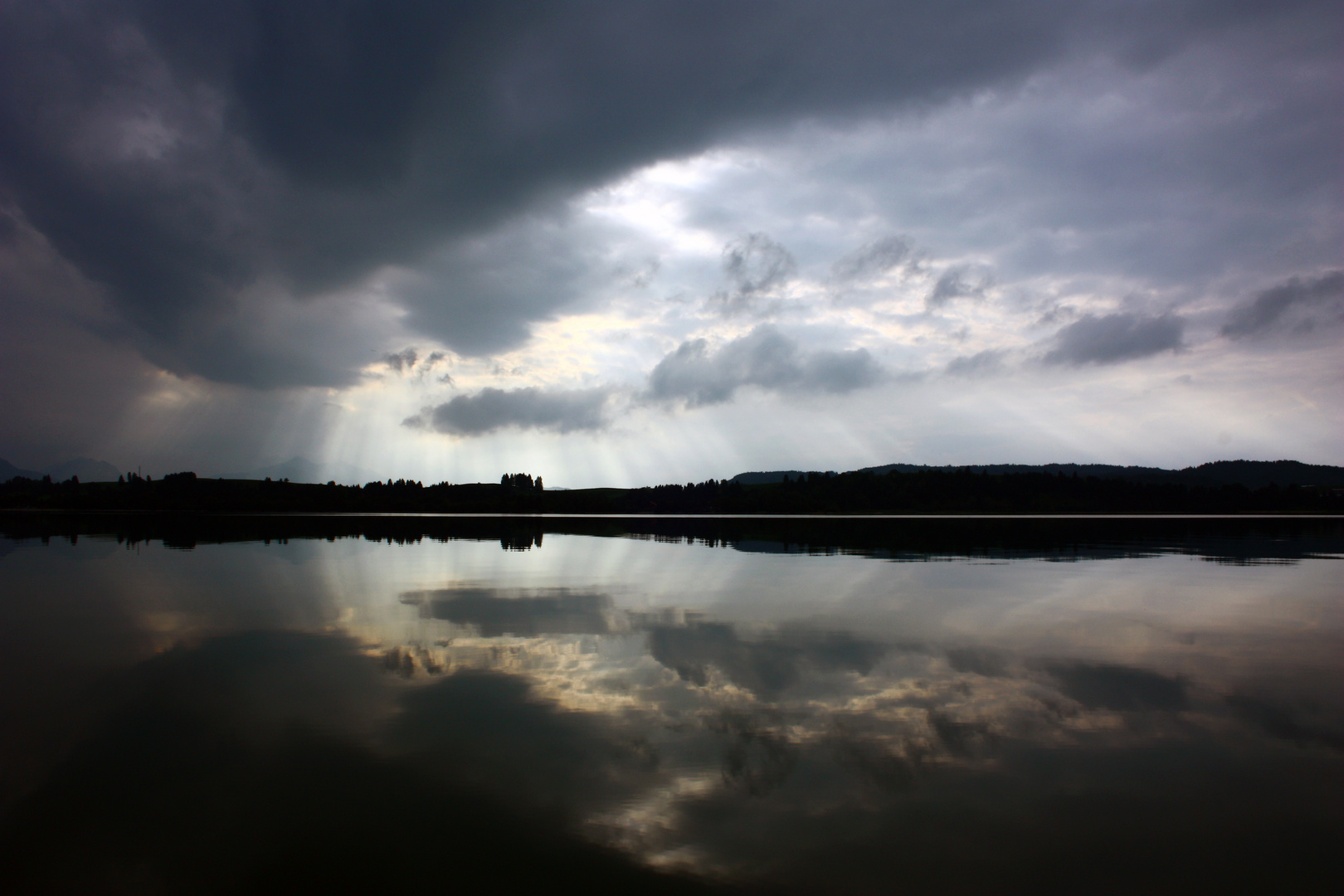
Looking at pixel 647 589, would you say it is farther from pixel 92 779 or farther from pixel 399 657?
pixel 92 779

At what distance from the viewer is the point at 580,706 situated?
37.5 ft

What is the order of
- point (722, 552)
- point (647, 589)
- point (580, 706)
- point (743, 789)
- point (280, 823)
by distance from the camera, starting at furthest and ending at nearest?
point (722, 552) < point (647, 589) < point (580, 706) < point (743, 789) < point (280, 823)

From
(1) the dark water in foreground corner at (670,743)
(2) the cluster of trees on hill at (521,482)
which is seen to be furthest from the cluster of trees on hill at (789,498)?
(1) the dark water in foreground corner at (670,743)

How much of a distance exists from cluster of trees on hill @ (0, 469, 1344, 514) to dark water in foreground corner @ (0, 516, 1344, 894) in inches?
4921

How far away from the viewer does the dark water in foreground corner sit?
273 inches

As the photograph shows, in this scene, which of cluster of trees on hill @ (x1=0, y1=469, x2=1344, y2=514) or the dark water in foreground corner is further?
cluster of trees on hill @ (x1=0, y1=469, x2=1344, y2=514)

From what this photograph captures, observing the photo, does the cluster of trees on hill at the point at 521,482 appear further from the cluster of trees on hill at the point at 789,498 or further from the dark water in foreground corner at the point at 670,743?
the dark water in foreground corner at the point at 670,743

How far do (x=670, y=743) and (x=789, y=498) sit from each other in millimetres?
142380

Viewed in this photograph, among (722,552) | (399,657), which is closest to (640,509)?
(722,552)

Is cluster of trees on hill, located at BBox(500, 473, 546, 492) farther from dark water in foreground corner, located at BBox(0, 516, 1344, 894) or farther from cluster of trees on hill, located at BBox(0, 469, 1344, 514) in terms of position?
dark water in foreground corner, located at BBox(0, 516, 1344, 894)

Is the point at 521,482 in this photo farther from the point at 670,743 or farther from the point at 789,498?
the point at 670,743

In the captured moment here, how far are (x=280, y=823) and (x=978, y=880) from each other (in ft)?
25.2

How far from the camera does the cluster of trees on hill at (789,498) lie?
464 ft

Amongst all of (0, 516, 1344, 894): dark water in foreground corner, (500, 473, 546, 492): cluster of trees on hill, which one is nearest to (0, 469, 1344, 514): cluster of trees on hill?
(500, 473, 546, 492): cluster of trees on hill
